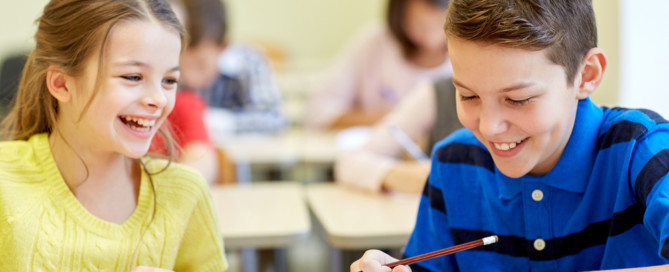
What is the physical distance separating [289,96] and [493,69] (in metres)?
4.71

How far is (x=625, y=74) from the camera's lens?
2.73 metres

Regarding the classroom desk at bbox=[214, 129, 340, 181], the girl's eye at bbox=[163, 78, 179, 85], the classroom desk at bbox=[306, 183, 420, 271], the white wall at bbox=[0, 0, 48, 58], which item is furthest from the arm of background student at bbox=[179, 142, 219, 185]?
the white wall at bbox=[0, 0, 48, 58]

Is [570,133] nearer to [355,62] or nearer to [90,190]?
[90,190]

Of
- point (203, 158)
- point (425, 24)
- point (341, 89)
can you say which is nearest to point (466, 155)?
point (203, 158)

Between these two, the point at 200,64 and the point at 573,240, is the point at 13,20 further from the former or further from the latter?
the point at 573,240

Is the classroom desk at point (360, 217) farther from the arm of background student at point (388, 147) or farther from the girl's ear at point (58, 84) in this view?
the girl's ear at point (58, 84)

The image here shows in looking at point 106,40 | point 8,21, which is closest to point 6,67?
point 8,21

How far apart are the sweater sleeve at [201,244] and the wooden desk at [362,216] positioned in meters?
0.40

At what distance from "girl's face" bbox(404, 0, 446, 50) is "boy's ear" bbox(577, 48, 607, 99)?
1648 millimetres

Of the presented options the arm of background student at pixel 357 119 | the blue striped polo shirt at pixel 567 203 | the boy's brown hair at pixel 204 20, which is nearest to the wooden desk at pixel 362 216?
the blue striped polo shirt at pixel 567 203

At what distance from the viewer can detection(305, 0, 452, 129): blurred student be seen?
2.81 metres

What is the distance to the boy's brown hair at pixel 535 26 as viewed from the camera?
0.97 m

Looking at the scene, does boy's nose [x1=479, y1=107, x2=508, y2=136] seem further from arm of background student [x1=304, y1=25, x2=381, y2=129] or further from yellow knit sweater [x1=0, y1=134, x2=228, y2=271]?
arm of background student [x1=304, y1=25, x2=381, y2=129]

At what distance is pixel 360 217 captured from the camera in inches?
67.4
